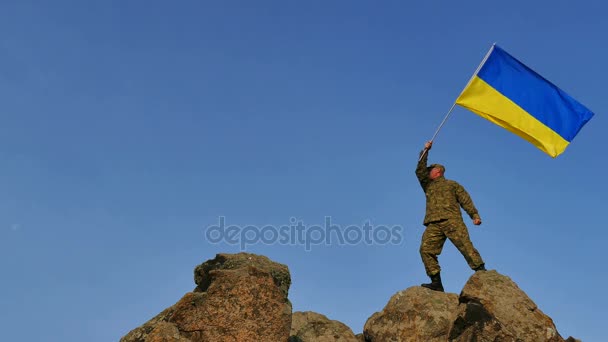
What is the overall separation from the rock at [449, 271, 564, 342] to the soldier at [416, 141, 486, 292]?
4.94 ft

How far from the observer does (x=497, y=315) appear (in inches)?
504

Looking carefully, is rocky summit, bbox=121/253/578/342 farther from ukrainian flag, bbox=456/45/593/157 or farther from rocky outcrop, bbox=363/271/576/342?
ukrainian flag, bbox=456/45/593/157

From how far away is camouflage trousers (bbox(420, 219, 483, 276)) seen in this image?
598 inches

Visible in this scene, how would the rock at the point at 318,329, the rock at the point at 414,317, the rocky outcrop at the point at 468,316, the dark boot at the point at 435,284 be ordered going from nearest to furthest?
1. the rocky outcrop at the point at 468,316
2. the rock at the point at 414,317
3. the rock at the point at 318,329
4. the dark boot at the point at 435,284

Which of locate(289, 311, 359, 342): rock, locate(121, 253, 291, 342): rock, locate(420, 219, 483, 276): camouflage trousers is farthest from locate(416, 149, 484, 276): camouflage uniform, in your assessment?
locate(121, 253, 291, 342): rock

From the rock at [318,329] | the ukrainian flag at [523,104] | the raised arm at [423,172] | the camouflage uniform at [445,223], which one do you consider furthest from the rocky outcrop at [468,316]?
the ukrainian flag at [523,104]

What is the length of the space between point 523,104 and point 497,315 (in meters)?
6.24

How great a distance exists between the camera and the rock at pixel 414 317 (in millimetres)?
13117

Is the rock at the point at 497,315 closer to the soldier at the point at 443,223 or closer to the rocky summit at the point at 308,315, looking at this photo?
the rocky summit at the point at 308,315

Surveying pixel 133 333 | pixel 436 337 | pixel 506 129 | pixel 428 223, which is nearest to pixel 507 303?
pixel 436 337

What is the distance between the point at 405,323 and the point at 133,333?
19.1ft

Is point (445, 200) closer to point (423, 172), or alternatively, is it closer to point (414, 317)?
point (423, 172)

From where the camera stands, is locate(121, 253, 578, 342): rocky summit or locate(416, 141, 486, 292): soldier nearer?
locate(121, 253, 578, 342): rocky summit

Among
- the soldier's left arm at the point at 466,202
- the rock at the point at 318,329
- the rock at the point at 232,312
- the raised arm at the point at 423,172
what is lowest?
the rock at the point at 232,312
